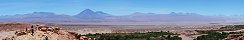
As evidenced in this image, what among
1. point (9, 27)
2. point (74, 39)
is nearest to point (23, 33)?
point (74, 39)

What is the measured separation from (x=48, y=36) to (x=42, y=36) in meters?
0.26

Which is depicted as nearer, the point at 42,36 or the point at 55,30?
the point at 42,36

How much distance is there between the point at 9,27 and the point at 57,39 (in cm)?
971

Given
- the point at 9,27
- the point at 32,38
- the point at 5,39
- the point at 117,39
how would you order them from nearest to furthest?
1. the point at 32,38
2. the point at 5,39
3. the point at 9,27
4. the point at 117,39

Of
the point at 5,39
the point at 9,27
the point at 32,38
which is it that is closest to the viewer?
the point at 32,38

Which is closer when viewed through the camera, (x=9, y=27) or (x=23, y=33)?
(x=23, y=33)

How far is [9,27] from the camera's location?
3066 cm

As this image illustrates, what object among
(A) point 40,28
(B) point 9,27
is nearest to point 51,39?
(A) point 40,28

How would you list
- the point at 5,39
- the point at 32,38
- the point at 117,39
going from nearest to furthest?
the point at 32,38, the point at 5,39, the point at 117,39

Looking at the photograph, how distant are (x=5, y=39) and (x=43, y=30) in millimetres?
1685

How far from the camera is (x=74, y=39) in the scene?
23.6m

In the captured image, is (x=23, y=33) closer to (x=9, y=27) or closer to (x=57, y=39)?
(x=57, y=39)

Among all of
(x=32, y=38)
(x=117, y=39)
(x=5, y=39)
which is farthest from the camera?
(x=117, y=39)

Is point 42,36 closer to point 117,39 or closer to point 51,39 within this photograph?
point 51,39
